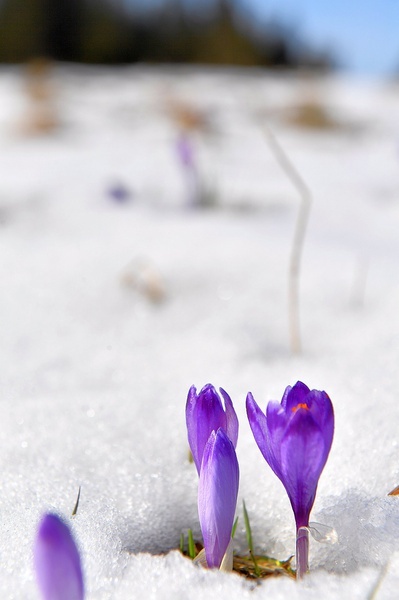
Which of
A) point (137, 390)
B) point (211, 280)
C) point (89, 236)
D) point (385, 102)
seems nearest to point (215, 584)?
point (137, 390)

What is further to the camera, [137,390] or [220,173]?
[220,173]

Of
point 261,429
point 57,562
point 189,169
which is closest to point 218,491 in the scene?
point 261,429

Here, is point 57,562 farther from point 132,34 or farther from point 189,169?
point 132,34

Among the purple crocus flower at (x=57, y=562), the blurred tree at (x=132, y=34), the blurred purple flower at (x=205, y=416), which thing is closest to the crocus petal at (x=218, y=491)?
the blurred purple flower at (x=205, y=416)

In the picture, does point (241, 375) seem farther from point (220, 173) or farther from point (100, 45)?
point (100, 45)

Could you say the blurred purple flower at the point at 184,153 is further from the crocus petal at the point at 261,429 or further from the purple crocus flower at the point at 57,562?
the purple crocus flower at the point at 57,562

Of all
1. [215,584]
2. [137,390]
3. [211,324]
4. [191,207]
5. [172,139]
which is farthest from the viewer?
[172,139]
